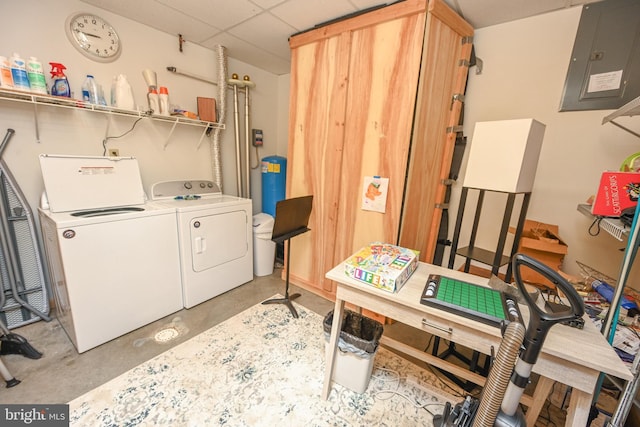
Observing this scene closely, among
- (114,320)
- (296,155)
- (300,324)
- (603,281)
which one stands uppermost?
(296,155)

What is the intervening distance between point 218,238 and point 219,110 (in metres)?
1.53

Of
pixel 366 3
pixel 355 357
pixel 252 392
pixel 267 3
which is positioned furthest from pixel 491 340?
pixel 267 3

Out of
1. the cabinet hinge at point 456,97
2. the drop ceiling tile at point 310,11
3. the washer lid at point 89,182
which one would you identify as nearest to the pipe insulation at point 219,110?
the washer lid at point 89,182

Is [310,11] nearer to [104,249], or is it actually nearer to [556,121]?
[556,121]

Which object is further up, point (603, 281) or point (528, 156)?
point (528, 156)

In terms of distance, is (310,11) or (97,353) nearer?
(97,353)

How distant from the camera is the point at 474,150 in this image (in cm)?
151

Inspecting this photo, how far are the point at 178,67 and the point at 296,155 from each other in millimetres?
1569

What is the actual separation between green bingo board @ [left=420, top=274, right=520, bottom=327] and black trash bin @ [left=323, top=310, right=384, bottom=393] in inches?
21.5

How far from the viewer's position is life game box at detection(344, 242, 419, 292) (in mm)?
1184

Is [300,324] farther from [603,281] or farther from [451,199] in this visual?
[603,281]

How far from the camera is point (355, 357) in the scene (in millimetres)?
1500

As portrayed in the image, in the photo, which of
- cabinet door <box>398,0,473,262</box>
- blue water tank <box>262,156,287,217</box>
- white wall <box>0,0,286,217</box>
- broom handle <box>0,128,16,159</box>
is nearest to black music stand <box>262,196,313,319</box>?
cabinet door <box>398,0,473,262</box>

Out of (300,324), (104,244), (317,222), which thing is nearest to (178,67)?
(104,244)
